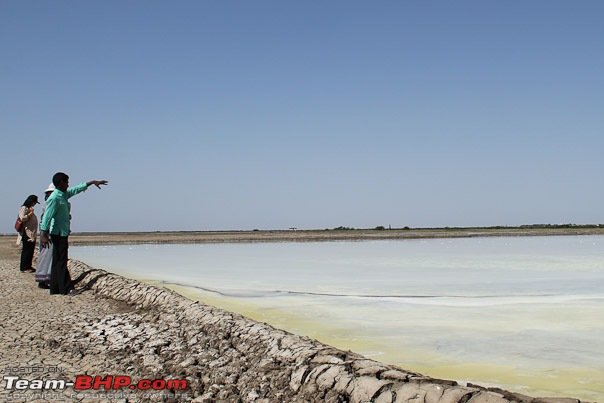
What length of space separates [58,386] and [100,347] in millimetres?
882

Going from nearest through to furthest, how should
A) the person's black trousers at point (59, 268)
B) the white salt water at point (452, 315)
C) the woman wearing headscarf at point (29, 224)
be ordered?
1. the white salt water at point (452, 315)
2. the person's black trousers at point (59, 268)
3. the woman wearing headscarf at point (29, 224)

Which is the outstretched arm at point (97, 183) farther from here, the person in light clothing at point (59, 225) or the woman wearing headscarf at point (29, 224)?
the woman wearing headscarf at point (29, 224)

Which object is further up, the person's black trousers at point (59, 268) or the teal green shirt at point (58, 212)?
the teal green shirt at point (58, 212)

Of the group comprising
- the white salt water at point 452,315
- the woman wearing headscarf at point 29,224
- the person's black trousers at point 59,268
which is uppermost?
the woman wearing headscarf at point 29,224

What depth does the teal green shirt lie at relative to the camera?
259 inches

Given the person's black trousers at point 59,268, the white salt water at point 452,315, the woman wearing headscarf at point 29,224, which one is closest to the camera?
the white salt water at point 452,315

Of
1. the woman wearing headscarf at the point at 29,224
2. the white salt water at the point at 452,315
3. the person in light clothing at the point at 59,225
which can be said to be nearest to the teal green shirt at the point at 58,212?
the person in light clothing at the point at 59,225

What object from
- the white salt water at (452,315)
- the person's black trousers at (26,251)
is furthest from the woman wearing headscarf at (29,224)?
the white salt water at (452,315)

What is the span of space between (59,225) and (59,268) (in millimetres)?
540

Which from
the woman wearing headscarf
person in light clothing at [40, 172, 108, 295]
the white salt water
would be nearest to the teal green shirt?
person in light clothing at [40, 172, 108, 295]

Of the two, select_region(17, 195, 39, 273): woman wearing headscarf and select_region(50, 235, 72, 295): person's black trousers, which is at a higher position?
select_region(17, 195, 39, 273): woman wearing headscarf

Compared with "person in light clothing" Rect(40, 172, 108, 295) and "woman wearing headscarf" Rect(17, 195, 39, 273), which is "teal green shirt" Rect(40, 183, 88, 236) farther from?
"woman wearing headscarf" Rect(17, 195, 39, 273)

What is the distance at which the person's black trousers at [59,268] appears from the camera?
21.5ft

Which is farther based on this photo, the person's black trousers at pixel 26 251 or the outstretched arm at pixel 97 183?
the person's black trousers at pixel 26 251
